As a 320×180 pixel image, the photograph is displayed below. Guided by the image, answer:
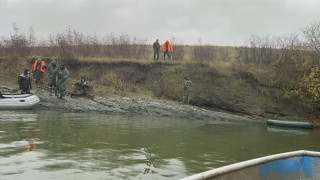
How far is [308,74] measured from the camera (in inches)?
867

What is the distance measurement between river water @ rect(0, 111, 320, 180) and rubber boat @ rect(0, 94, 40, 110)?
3012 mm

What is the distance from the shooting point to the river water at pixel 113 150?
21.3 feet

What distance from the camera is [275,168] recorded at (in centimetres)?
472

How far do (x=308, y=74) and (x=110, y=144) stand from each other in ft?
58.1

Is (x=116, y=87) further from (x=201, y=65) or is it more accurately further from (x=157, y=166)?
(x=157, y=166)

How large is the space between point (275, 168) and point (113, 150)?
5.04 meters

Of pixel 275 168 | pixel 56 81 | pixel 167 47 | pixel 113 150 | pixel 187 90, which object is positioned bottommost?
pixel 113 150

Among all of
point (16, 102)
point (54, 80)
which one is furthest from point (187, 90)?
point (16, 102)

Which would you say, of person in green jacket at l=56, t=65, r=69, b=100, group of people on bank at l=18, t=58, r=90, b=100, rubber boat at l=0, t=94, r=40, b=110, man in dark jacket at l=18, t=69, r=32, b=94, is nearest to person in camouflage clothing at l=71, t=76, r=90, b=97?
group of people on bank at l=18, t=58, r=90, b=100

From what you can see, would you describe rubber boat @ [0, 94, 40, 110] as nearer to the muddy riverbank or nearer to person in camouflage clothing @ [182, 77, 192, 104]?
the muddy riverbank

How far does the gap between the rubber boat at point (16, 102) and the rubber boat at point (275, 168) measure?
1553 centimetres

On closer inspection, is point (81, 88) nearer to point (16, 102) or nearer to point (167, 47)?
point (16, 102)

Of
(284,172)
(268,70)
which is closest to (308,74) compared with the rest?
(268,70)

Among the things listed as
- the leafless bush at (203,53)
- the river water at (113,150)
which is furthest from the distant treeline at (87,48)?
the river water at (113,150)
